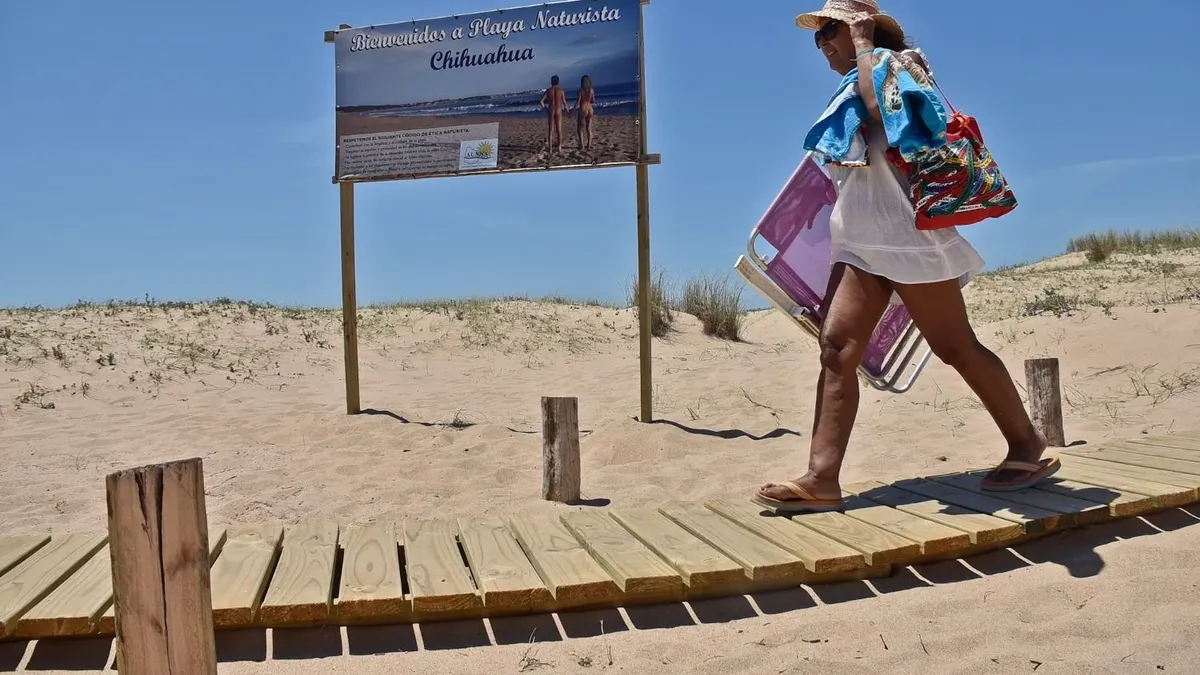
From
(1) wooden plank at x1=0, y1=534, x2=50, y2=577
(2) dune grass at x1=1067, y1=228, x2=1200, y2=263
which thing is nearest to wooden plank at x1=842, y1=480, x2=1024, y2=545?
(1) wooden plank at x1=0, y1=534, x2=50, y2=577

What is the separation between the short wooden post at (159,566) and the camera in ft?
6.04

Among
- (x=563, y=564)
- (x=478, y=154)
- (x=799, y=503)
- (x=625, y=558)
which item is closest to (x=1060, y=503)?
(x=799, y=503)

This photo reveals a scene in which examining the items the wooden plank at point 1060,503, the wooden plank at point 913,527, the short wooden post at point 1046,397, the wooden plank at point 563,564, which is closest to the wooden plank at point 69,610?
the wooden plank at point 563,564

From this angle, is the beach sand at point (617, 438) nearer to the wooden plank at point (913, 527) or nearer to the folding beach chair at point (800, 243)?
the wooden plank at point (913, 527)

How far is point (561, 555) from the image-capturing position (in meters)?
3.28

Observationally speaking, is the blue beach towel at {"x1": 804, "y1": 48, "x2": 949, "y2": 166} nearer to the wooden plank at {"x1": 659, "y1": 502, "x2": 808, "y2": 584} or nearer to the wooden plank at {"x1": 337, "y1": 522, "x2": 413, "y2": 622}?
the wooden plank at {"x1": 659, "y1": 502, "x2": 808, "y2": 584}

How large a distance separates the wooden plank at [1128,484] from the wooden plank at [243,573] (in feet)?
11.1

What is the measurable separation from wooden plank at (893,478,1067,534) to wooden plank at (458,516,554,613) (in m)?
1.83

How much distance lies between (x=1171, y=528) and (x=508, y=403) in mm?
5613

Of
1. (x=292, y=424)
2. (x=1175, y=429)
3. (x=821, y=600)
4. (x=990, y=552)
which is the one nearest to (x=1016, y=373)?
(x=1175, y=429)

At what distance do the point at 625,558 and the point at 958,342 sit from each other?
1589 millimetres

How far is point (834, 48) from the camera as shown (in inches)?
Answer: 146

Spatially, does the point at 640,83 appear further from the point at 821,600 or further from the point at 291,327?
the point at 291,327

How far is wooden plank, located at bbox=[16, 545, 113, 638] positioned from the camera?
275cm
